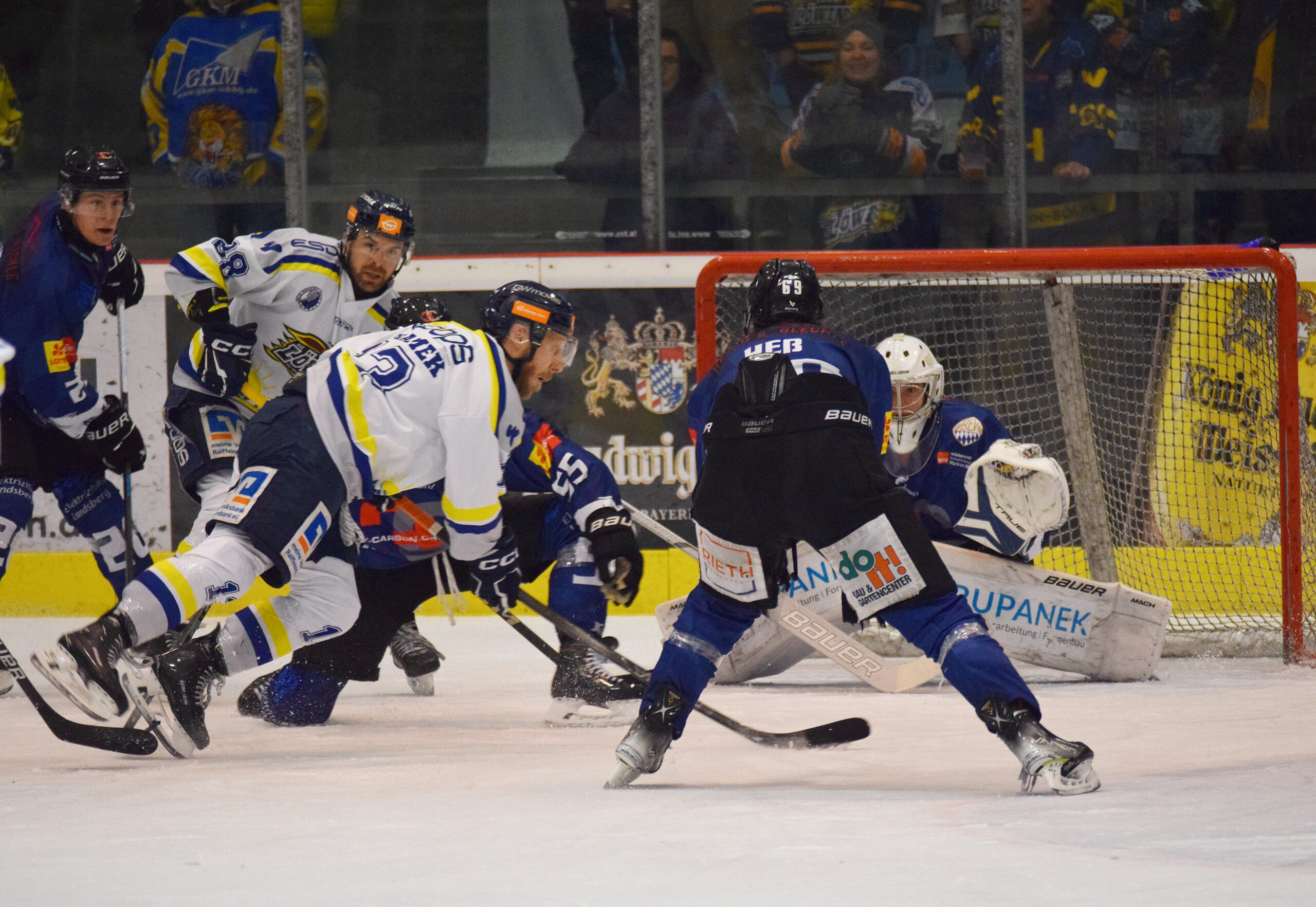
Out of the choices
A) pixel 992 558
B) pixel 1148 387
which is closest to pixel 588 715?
pixel 992 558

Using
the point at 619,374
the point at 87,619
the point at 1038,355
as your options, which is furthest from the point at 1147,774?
the point at 87,619

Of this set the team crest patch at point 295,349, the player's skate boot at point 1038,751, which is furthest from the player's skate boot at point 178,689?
the player's skate boot at point 1038,751

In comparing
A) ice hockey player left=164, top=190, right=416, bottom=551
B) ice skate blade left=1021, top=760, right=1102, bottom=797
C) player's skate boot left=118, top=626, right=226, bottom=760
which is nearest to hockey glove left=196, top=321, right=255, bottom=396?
ice hockey player left=164, top=190, right=416, bottom=551

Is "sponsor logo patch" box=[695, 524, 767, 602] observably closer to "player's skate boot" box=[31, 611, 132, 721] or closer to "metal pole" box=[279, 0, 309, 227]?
"player's skate boot" box=[31, 611, 132, 721]

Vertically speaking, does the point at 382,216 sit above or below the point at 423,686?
above

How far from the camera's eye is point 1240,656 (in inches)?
159

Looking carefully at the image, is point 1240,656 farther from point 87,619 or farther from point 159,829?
point 87,619

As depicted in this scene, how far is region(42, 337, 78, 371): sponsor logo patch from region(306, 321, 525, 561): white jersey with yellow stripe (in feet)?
3.69

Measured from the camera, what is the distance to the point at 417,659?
3.71m

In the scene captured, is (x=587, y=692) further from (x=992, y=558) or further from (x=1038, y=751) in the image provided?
(x=1038, y=751)

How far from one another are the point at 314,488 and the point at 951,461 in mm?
1606

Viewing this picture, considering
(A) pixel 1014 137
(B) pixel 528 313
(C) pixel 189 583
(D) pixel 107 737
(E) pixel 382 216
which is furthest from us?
(A) pixel 1014 137

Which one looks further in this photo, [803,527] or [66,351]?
[66,351]

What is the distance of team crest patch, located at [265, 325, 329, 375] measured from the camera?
12.5 feet
